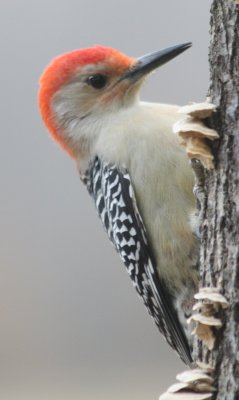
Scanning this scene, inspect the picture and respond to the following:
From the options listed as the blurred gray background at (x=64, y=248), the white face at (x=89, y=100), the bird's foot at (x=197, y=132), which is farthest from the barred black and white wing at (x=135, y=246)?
the blurred gray background at (x=64, y=248)

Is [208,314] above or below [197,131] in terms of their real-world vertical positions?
below

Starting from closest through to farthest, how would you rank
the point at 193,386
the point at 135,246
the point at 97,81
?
the point at 193,386 < the point at 135,246 < the point at 97,81

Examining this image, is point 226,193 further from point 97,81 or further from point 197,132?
point 97,81

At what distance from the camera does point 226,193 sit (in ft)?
11.4

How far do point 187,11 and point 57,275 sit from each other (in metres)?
2.25

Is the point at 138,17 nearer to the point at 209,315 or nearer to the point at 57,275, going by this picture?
the point at 57,275

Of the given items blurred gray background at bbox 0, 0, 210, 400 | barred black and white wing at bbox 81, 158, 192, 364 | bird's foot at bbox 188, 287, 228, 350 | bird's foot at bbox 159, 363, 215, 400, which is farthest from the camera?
blurred gray background at bbox 0, 0, 210, 400

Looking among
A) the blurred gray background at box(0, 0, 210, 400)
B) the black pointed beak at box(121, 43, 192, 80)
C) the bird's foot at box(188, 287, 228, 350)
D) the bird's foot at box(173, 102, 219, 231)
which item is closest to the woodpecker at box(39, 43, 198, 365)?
the black pointed beak at box(121, 43, 192, 80)

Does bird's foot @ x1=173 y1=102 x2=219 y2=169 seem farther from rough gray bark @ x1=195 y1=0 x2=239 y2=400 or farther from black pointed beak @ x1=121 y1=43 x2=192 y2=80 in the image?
black pointed beak @ x1=121 y1=43 x2=192 y2=80

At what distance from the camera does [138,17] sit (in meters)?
8.15

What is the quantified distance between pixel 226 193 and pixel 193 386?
2.04 ft

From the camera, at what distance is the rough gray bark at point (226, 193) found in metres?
3.41

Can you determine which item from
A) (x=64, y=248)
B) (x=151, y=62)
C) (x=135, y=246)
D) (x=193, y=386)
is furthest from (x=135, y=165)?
(x=64, y=248)

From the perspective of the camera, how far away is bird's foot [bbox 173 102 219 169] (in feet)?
11.3
